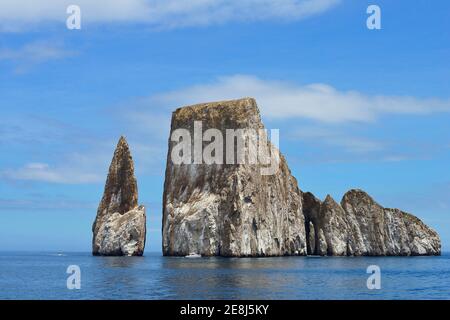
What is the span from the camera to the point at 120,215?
14425 cm

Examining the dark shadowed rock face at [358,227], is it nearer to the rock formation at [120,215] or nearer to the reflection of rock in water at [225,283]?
the rock formation at [120,215]

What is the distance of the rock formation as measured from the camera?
458ft

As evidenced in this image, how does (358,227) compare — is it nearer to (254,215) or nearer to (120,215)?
(254,215)

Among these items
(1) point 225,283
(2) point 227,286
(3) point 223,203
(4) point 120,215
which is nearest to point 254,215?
(3) point 223,203

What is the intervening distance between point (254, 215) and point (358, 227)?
38.5 m

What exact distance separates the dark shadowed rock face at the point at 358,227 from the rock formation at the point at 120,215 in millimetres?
46533

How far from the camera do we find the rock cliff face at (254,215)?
133 meters

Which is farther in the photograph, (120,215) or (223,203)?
(120,215)

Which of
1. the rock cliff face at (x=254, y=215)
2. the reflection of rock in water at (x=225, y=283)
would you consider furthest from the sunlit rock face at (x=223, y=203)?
the reflection of rock in water at (x=225, y=283)

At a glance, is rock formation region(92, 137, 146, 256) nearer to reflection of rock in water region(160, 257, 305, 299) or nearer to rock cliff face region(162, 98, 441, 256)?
rock cliff face region(162, 98, 441, 256)

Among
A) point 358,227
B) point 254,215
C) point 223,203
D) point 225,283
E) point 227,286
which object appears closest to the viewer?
point 227,286
